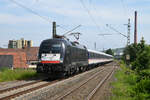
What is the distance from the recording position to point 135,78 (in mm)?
18531

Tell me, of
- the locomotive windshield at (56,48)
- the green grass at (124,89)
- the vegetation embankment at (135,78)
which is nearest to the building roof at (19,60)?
the vegetation embankment at (135,78)

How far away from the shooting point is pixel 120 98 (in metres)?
10.9

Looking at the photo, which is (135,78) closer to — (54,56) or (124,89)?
(124,89)

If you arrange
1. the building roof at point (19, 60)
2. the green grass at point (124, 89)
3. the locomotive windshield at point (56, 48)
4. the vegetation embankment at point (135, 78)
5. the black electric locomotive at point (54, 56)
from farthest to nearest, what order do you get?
the building roof at point (19, 60), the locomotive windshield at point (56, 48), the black electric locomotive at point (54, 56), the vegetation embankment at point (135, 78), the green grass at point (124, 89)

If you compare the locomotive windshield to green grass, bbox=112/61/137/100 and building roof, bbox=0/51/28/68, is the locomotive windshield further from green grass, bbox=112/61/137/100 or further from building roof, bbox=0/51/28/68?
building roof, bbox=0/51/28/68

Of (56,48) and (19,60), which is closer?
Result: (56,48)

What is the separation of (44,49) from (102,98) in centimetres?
921

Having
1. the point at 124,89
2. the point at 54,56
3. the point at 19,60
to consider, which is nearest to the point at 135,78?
the point at 124,89

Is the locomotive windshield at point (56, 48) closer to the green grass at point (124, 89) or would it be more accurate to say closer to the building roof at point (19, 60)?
the green grass at point (124, 89)

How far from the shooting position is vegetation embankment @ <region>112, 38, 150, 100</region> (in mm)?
11719

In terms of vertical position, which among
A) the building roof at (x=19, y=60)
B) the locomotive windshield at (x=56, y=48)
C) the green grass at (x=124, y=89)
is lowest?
the green grass at (x=124, y=89)

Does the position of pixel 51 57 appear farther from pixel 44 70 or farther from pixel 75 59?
pixel 75 59

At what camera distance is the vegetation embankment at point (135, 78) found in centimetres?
1172

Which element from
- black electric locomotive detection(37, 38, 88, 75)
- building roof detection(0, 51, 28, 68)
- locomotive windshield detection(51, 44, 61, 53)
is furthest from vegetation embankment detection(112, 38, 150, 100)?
building roof detection(0, 51, 28, 68)
